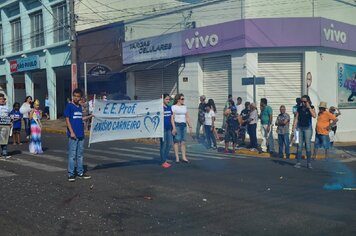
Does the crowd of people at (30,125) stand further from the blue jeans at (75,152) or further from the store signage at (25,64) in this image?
the store signage at (25,64)

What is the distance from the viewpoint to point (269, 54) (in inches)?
771

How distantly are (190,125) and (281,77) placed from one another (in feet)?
27.9

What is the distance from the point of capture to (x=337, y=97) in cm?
2109

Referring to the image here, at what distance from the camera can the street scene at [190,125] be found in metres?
6.64

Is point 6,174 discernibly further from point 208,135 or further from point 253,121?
point 253,121

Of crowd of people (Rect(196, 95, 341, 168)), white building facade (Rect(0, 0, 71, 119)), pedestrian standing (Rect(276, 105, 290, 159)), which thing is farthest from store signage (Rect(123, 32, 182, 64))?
pedestrian standing (Rect(276, 105, 290, 159))

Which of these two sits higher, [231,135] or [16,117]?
[16,117]

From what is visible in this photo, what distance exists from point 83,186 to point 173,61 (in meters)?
14.6

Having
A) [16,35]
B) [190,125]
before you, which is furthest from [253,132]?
[16,35]

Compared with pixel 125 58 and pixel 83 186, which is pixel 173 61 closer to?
pixel 125 58

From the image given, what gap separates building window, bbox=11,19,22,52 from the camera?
3622cm

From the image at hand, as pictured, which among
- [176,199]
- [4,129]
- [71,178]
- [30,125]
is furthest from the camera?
[30,125]

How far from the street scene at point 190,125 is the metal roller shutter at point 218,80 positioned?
0.06 m

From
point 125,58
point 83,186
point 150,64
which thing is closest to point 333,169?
point 83,186
